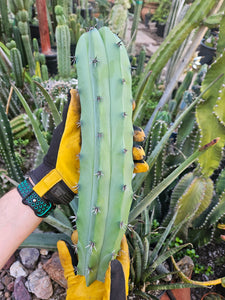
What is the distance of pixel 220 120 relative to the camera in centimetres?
127

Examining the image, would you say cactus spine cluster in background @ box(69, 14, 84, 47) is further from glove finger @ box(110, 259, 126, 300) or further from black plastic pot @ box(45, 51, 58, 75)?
glove finger @ box(110, 259, 126, 300)

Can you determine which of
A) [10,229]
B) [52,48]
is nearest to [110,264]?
[10,229]

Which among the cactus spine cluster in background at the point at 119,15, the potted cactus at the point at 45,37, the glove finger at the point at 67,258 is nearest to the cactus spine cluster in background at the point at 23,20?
the potted cactus at the point at 45,37

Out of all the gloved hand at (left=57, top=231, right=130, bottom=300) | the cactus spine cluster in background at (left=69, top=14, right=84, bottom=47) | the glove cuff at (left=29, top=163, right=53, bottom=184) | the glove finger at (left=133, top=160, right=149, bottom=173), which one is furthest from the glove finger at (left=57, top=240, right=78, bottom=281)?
the cactus spine cluster in background at (left=69, top=14, right=84, bottom=47)

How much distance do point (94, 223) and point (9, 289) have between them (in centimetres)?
86

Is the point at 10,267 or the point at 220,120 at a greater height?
the point at 220,120

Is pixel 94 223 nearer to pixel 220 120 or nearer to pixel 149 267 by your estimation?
pixel 149 267

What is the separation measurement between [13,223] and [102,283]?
1.33ft

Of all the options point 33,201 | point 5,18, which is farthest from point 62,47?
point 33,201

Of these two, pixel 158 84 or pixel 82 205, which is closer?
pixel 82 205

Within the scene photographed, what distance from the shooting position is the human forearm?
2.86ft

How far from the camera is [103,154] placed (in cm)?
75

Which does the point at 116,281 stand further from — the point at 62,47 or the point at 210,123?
the point at 62,47

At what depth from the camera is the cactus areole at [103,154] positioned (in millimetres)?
750
